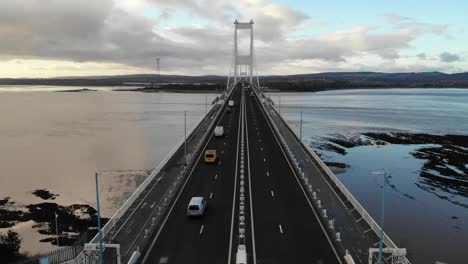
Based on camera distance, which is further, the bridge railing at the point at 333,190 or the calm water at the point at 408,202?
the calm water at the point at 408,202

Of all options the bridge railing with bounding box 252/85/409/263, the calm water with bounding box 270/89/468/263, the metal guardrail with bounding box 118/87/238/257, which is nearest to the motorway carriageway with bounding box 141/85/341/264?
the metal guardrail with bounding box 118/87/238/257

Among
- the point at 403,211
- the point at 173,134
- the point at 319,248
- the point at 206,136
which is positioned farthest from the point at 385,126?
the point at 319,248

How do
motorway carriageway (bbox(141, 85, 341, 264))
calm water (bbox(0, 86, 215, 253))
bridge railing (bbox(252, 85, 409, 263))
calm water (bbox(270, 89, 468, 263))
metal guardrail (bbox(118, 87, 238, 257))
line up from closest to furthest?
1. motorway carriageway (bbox(141, 85, 341, 264))
2. metal guardrail (bbox(118, 87, 238, 257))
3. bridge railing (bbox(252, 85, 409, 263))
4. calm water (bbox(270, 89, 468, 263))
5. calm water (bbox(0, 86, 215, 253))

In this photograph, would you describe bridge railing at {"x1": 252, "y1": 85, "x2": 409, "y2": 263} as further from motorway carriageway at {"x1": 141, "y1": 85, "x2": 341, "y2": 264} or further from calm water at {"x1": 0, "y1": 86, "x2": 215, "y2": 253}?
calm water at {"x1": 0, "y1": 86, "x2": 215, "y2": 253}

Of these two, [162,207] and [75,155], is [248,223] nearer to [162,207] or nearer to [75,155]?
[162,207]

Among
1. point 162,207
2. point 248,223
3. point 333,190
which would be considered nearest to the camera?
point 248,223

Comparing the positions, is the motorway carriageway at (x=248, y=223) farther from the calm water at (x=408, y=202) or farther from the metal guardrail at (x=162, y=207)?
the calm water at (x=408, y=202)

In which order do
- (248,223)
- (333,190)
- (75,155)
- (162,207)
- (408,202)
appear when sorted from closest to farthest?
(248,223), (162,207), (333,190), (408,202), (75,155)

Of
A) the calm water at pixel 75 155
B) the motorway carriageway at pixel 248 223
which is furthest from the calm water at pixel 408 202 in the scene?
the calm water at pixel 75 155

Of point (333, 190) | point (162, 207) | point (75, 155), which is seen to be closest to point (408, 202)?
point (333, 190)
